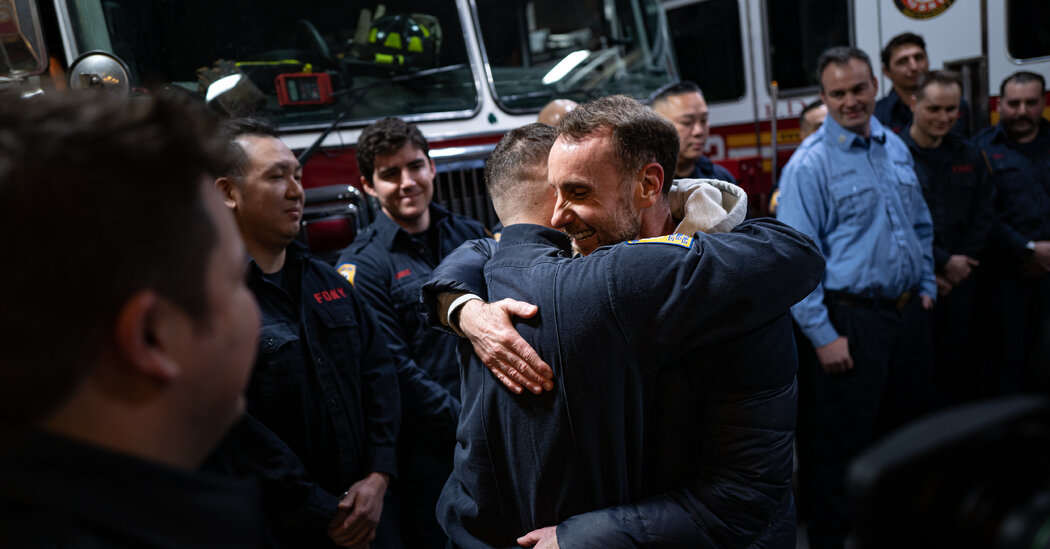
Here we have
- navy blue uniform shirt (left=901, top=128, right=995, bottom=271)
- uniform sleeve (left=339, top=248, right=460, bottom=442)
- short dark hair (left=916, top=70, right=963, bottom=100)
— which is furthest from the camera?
navy blue uniform shirt (left=901, top=128, right=995, bottom=271)

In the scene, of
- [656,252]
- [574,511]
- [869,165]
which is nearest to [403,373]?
[574,511]

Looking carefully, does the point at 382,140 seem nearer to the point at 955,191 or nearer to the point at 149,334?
the point at 149,334

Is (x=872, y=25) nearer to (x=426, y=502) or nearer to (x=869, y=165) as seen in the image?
(x=869, y=165)

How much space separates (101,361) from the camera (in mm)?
676

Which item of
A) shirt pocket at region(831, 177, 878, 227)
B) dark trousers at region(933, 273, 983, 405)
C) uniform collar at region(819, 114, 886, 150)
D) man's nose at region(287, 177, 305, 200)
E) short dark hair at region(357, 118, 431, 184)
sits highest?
short dark hair at region(357, 118, 431, 184)

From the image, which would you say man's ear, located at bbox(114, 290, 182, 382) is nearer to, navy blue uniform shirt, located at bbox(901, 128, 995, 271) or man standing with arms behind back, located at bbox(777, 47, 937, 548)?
man standing with arms behind back, located at bbox(777, 47, 937, 548)

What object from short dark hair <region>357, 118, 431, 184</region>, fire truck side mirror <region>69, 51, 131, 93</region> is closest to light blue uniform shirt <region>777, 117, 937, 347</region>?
short dark hair <region>357, 118, 431, 184</region>

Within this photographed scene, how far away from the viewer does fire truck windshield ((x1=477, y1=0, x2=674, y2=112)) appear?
4203 mm

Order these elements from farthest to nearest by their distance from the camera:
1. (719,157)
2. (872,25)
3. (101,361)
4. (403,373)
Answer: (719,157) → (872,25) → (403,373) → (101,361)

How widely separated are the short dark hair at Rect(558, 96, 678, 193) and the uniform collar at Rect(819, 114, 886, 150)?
1950 millimetres

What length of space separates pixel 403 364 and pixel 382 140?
0.97m

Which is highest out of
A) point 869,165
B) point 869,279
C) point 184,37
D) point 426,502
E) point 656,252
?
point 184,37

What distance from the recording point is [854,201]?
305cm

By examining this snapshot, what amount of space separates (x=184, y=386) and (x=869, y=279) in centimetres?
291
